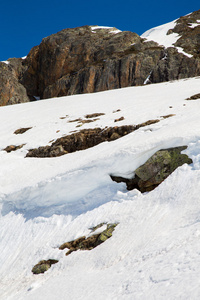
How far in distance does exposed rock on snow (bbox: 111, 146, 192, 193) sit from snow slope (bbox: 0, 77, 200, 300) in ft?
1.02

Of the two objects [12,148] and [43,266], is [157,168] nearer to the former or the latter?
[43,266]

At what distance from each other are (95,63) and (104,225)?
172 feet

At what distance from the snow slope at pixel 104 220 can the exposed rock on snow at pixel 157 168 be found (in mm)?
311

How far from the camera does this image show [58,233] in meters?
8.11

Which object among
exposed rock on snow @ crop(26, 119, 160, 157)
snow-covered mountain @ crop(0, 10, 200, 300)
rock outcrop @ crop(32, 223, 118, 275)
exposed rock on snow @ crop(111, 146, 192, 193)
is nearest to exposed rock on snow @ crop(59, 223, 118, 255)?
rock outcrop @ crop(32, 223, 118, 275)

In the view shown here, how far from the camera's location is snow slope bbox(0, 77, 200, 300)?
4438mm

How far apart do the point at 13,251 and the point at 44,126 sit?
1317 cm

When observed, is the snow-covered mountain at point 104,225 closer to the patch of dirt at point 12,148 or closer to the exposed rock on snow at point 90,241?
the exposed rock on snow at point 90,241

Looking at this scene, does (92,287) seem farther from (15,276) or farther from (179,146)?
(179,146)

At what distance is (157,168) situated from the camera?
8492 mm

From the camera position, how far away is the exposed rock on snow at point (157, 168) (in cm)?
822

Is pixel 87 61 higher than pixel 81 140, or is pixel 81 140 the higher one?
pixel 87 61

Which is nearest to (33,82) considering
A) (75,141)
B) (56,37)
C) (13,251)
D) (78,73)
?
(56,37)

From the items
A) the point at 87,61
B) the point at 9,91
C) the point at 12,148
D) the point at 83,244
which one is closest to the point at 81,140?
the point at 12,148
